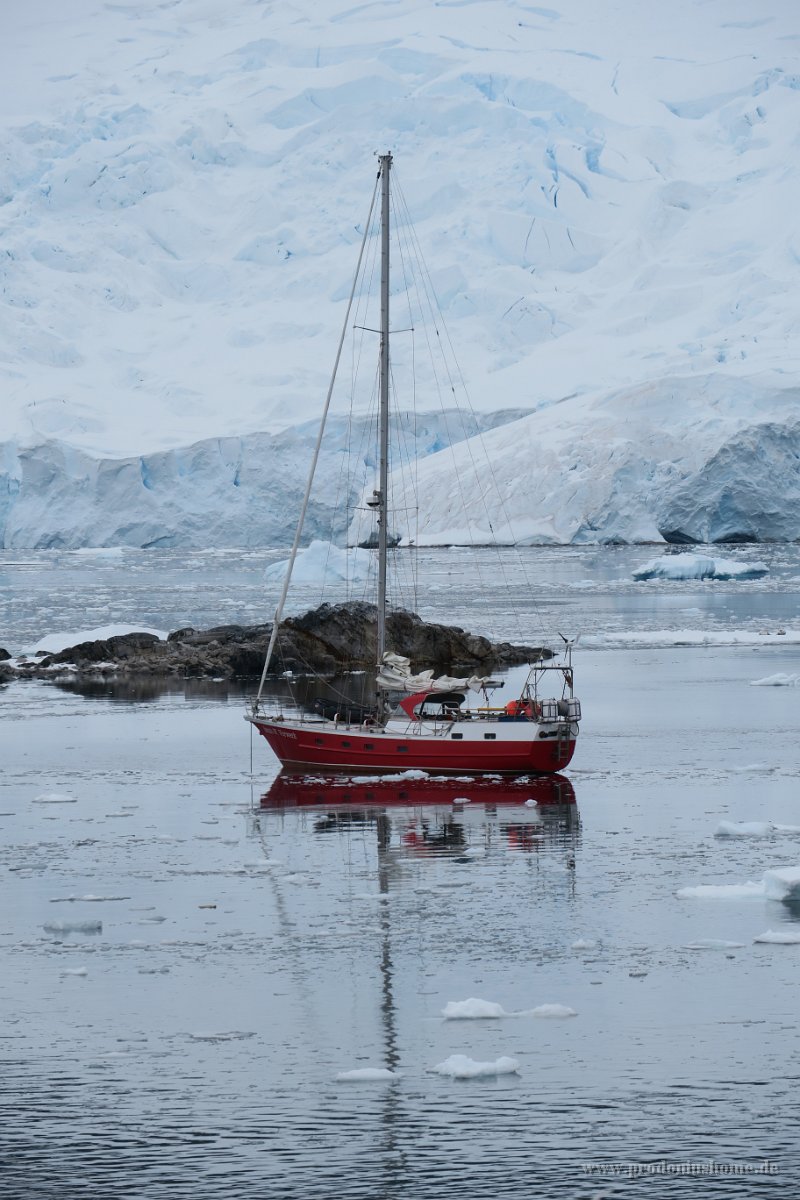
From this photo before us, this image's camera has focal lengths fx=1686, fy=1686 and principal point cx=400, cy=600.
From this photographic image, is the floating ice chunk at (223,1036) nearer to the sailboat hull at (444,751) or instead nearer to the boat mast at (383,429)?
the sailboat hull at (444,751)

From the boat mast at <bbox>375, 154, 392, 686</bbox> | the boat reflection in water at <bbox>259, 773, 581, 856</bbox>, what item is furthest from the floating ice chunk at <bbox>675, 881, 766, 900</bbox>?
the boat mast at <bbox>375, 154, 392, 686</bbox>

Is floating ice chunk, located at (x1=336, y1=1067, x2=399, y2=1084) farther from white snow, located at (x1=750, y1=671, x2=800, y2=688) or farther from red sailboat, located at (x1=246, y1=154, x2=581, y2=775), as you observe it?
white snow, located at (x1=750, y1=671, x2=800, y2=688)

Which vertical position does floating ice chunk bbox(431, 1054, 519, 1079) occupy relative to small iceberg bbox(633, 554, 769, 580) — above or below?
below

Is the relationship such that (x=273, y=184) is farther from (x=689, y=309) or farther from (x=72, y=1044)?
(x=72, y=1044)

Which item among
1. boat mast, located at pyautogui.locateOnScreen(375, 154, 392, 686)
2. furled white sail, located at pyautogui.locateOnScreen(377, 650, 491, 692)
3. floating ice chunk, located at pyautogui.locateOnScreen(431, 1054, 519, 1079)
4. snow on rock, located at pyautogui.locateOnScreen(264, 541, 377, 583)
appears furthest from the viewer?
snow on rock, located at pyautogui.locateOnScreen(264, 541, 377, 583)

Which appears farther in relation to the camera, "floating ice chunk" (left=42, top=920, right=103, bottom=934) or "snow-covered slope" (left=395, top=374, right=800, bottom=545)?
"snow-covered slope" (left=395, top=374, right=800, bottom=545)

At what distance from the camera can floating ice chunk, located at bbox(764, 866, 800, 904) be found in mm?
9969

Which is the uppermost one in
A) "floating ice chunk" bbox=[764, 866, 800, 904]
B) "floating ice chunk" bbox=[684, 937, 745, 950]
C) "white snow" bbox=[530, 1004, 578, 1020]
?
"floating ice chunk" bbox=[764, 866, 800, 904]

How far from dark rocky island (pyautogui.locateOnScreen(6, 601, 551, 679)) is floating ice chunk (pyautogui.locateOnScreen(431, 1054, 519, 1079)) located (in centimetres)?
2007

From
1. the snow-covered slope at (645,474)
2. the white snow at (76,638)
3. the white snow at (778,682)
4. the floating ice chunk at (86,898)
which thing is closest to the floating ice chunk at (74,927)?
the floating ice chunk at (86,898)

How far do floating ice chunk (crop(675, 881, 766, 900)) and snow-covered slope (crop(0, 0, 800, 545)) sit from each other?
50.4 m

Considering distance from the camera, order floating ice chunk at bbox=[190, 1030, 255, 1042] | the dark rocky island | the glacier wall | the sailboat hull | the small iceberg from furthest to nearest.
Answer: the glacier wall → the small iceberg → the dark rocky island → the sailboat hull → floating ice chunk at bbox=[190, 1030, 255, 1042]

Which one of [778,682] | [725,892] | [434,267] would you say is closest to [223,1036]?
[725,892]

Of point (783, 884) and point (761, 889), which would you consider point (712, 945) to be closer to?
point (783, 884)
